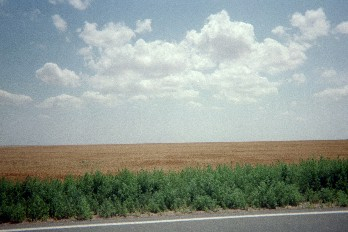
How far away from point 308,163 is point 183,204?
616cm

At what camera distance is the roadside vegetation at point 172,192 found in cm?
779

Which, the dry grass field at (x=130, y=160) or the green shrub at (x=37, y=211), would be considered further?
the dry grass field at (x=130, y=160)

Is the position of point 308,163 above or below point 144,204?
above

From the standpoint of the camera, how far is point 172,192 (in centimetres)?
867

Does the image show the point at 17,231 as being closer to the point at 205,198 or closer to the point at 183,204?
the point at 183,204

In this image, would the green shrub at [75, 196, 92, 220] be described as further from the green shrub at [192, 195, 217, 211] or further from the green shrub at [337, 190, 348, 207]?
the green shrub at [337, 190, 348, 207]

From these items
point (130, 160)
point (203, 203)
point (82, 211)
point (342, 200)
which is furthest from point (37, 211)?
point (130, 160)

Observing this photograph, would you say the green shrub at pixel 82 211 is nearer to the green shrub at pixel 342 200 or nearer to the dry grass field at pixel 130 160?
the green shrub at pixel 342 200

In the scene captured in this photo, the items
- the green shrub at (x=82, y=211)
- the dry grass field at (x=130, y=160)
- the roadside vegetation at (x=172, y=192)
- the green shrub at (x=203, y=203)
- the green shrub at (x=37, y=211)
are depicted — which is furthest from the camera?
the dry grass field at (x=130, y=160)

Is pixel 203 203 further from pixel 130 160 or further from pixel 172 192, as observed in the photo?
pixel 130 160

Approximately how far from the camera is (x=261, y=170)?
1105cm

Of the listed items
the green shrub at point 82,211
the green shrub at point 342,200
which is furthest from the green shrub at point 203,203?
the green shrub at point 342,200

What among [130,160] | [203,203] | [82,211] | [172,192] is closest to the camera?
[82,211]

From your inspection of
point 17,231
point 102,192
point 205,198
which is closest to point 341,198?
point 205,198
